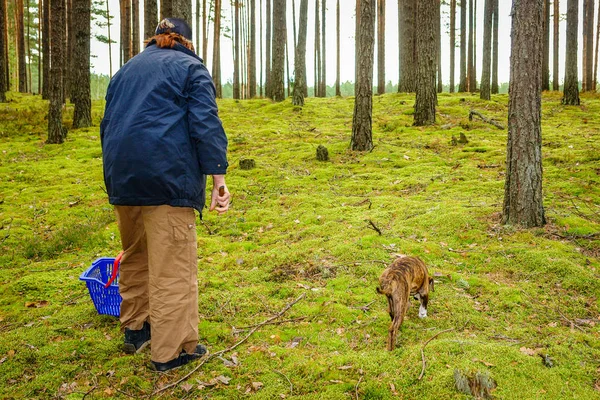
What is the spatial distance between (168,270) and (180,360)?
78 cm

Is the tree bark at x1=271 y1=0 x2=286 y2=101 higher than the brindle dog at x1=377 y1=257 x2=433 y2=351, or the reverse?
the tree bark at x1=271 y1=0 x2=286 y2=101

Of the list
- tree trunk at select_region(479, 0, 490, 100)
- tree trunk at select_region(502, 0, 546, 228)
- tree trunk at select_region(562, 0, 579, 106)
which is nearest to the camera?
tree trunk at select_region(502, 0, 546, 228)

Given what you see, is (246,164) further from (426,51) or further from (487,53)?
(487,53)

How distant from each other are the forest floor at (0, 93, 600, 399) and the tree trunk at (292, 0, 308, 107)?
7.25m

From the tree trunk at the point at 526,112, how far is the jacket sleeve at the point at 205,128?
167 inches

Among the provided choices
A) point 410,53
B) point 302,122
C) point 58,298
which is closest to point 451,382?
point 58,298

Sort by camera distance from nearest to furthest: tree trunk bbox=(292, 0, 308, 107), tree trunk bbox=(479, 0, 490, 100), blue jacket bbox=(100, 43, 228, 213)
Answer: blue jacket bbox=(100, 43, 228, 213)
tree trunk bbox=(292, 0, 308, 107)
tree trunk bbox=(479, 0, 490, 100)

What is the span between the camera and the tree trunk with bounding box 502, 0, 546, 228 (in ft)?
18.5

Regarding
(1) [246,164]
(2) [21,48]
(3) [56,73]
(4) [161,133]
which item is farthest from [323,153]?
(2) [21,48]

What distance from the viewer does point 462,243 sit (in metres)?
5.85

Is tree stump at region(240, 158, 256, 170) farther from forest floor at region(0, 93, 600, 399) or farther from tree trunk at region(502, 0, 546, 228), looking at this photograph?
tree trunk at region(502, 0, 546, 228)

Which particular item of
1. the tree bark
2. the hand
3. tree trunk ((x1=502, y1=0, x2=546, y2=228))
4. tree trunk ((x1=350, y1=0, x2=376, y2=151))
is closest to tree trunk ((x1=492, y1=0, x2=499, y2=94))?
the tree bark

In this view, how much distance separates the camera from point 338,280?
4.96 metres

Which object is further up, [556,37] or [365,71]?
[556,37]
